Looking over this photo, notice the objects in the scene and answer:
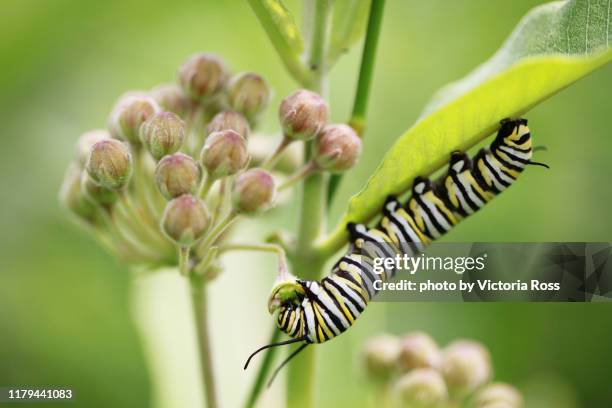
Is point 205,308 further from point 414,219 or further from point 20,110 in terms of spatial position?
point 20,110

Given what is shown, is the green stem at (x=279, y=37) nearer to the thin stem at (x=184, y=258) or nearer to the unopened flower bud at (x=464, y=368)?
the thin stem at (x=184, y=258)

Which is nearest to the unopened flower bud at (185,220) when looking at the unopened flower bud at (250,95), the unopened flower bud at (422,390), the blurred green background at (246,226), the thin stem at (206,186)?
the thin stem at (206,186)

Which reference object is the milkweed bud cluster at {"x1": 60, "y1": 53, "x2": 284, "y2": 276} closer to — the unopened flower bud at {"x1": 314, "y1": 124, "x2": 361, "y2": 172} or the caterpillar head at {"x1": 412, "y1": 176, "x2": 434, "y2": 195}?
the unopened flower bud at {"x1": 314, "y1": 124, "x2": 361, "y2": 172}

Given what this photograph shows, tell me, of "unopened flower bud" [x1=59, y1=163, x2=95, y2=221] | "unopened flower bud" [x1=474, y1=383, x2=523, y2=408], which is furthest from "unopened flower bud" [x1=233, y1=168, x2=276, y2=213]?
"unopened flower bud" [x1=474, y1=383, x2=523, y2=408]

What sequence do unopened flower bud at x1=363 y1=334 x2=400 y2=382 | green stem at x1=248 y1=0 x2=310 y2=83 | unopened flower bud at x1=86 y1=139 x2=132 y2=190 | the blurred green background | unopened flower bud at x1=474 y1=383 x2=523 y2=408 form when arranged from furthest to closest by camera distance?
the blurred green background < unopened flower bud at x1=363 y1=334 x2=400 y2=382 < unopened flower bud at x1=474 y1=383 x2=523 y2=408 < unopened flower bud at x1=86 y1=139 x2=132 y2=190 < green stem at x1=248 y1=0 x2=310 y2=83

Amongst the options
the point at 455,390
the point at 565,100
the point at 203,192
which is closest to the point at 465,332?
the point at 455,390
